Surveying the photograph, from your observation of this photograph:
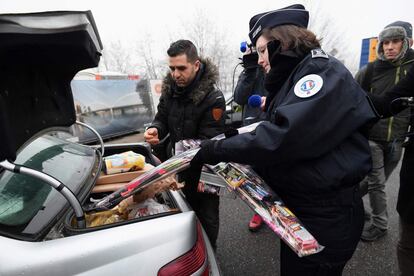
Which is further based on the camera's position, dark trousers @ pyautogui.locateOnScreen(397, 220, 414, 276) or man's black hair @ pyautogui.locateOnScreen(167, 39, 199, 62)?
man's black hair @ pyautogui.locateOnScreen(167, 39, 199, 62)

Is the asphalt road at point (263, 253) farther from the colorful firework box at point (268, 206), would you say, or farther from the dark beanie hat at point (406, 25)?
the dark beanie hat at point (406, 25)

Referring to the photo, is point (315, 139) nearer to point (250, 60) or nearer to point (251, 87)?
point (250, 60)

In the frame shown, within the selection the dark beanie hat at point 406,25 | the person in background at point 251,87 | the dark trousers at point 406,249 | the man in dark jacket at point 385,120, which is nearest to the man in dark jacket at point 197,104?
the person in background at point 251,87

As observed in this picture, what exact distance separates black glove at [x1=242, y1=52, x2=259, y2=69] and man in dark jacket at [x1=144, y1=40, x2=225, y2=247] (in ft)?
2.30

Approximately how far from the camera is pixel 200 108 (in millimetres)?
2031

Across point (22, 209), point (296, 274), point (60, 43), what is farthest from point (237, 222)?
point (60, 43)

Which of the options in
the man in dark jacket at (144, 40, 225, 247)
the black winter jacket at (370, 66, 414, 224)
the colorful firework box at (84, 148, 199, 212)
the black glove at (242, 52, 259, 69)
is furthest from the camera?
the black glove at (242, 52, 259, 69)

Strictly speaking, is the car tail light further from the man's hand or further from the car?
the man's hand

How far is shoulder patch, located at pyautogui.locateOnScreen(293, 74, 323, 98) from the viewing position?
0.97 meters

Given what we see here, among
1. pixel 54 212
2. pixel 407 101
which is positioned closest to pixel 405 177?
pixel 407 101

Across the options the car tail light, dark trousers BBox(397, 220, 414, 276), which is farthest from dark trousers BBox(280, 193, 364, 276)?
dark trousers BBox(397, 220, 414, 276)

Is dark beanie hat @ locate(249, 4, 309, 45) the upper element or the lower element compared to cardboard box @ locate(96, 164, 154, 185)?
upper

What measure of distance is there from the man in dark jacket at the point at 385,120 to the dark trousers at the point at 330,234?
139 cm

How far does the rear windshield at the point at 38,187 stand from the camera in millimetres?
1140
